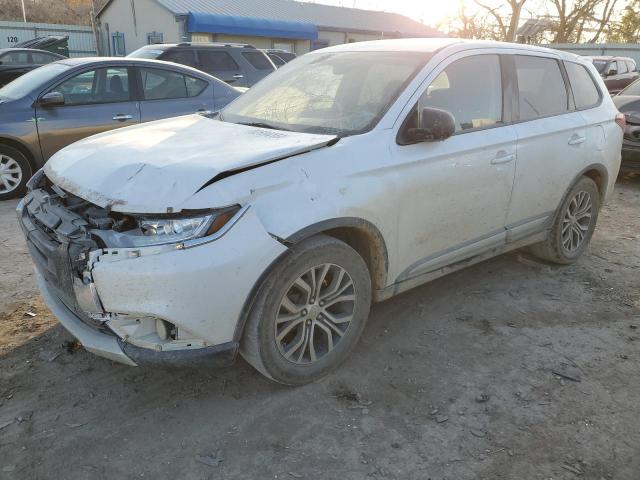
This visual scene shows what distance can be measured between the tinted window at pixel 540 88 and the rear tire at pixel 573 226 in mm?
706

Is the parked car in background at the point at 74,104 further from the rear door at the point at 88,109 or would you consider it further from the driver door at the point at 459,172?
the driver door at the point at 459,172

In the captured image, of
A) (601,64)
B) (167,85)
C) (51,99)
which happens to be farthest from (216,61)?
(601,64)

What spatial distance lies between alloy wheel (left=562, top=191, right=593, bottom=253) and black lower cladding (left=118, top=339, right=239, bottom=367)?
3216 mm

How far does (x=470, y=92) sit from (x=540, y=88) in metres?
0.90

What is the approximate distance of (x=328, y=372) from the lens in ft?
10.0

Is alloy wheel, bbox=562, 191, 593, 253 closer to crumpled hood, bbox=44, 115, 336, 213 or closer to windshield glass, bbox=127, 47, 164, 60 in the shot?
crumpled hood, bbox=44, 115, 336, 213

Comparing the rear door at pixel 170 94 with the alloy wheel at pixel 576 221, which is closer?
the alloy wheel at pixel 576 221

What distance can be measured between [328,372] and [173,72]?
17.9 ft

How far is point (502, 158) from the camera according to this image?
363 centimetres

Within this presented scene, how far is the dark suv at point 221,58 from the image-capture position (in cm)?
1060

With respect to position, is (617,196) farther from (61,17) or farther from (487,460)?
(61,17)

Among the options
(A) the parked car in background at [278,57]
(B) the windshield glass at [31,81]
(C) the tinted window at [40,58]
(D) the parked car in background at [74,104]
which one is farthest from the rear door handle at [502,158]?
(C) the tinted window at [40,58]

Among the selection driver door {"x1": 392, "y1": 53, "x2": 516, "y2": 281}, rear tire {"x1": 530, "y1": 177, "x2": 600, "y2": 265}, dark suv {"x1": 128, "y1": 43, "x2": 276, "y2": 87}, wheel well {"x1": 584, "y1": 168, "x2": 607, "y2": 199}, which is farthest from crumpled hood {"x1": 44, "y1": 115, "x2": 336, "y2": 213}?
dark suv {"x1": 128, "y1": 43, "x2": 276, "y2": 87}

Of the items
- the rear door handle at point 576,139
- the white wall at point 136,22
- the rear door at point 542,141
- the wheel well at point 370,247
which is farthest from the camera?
the white wall at point 136,22
